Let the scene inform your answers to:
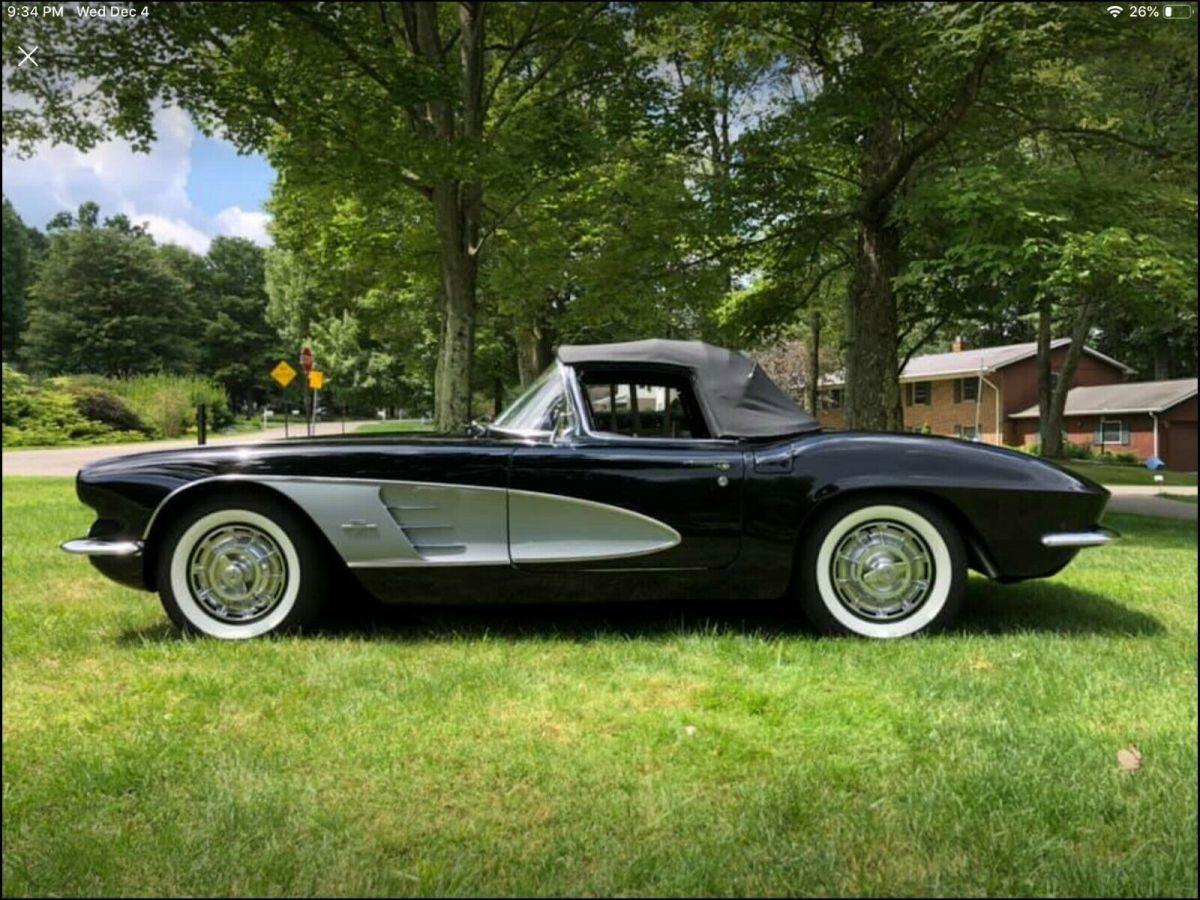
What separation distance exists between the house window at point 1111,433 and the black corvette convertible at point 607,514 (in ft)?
4.22

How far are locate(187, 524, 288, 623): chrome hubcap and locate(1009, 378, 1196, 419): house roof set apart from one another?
107 inches

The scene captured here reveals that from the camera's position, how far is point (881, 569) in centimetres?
311

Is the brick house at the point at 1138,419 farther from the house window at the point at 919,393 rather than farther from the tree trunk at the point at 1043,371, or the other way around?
the house window at the point at 919,393

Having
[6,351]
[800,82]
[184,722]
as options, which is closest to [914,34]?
[800,82]

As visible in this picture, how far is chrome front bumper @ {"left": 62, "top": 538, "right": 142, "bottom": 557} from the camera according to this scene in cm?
296

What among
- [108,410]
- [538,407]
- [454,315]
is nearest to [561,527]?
[538,407]

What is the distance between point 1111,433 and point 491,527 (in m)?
1.98

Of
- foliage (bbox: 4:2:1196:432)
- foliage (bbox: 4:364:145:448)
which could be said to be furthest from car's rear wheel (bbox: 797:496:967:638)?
foliage (bbox: 4:364:145:448)

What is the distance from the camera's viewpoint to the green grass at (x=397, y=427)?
80.8 inches

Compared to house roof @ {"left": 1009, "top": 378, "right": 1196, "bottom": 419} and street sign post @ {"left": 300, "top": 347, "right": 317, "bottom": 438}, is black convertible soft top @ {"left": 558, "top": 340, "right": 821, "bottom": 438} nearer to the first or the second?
house roof @ {"left": 1009, "top": 378, "right": 1196, "bottom": 419}

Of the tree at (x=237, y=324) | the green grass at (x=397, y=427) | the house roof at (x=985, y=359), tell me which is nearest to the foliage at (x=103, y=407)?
the tree at (x=237, y=324)

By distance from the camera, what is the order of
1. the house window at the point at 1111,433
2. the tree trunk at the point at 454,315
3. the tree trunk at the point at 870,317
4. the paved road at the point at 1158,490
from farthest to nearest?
the tree trunk at the point at 870,317, the tree trunk at the point at 454,315, the house window at the point at 1111,433, the paved road at the point at 1158,490

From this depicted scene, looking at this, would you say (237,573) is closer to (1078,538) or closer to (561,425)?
(561,425)

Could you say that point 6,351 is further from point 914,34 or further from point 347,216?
point 914,34
